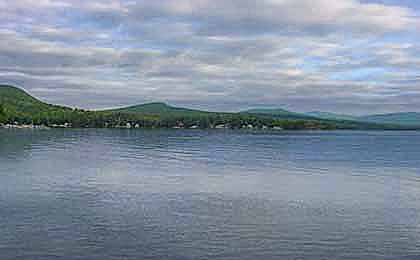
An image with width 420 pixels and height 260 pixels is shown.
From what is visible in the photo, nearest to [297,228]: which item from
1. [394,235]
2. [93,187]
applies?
[394,235]

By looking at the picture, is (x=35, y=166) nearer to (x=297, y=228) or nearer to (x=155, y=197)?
(x=155, y=197)

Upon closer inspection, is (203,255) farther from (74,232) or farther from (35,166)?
(35,166)

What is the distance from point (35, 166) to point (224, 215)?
36.8 m

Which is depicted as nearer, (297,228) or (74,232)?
(74,232)

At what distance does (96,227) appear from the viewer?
1109 inches

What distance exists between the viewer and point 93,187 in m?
44.2

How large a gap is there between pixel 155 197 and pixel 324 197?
1314 centimetres

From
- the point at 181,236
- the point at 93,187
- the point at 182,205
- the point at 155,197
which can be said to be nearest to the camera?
the point at 181,236

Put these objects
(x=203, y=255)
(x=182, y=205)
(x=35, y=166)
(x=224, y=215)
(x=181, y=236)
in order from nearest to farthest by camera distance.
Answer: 1. (x=203, y=255)
2. (x=181, y=236)
3. (x=224, y=215)
4. (x=182, y=205)
5. (x=35, y=166)

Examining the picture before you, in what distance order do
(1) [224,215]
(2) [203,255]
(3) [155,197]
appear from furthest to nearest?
(3) [155,197], (1) [224,215], (2) [203,255]

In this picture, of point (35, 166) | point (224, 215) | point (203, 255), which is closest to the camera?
point (203, 255)

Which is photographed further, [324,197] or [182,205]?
[324,197]

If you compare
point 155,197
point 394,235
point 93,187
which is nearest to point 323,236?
point 394,235

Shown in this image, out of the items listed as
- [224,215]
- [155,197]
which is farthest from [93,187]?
[224,215]
